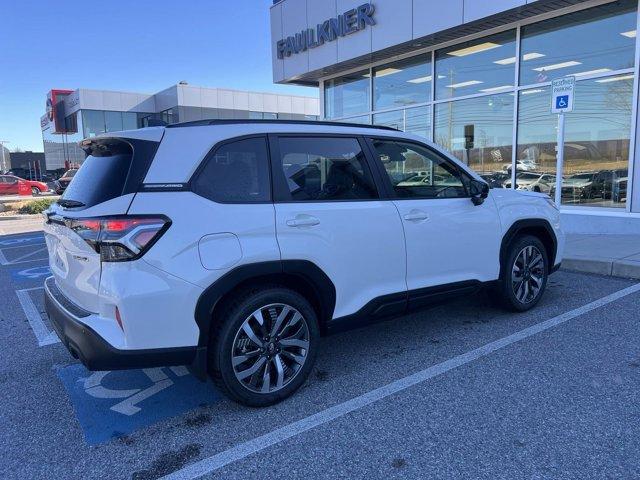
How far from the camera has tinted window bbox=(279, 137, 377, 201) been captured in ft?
11.1

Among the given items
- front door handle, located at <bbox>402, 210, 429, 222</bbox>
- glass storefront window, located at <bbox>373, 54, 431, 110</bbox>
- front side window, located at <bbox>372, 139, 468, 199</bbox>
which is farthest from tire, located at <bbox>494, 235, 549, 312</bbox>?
glass storefront window, located at <bbox>373, 54, 431, 110</bbox>

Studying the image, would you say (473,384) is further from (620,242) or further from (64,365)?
(620,242)

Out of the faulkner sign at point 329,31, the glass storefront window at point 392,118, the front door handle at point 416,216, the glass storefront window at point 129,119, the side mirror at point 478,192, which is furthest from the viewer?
the glass storefront window at point 129,119

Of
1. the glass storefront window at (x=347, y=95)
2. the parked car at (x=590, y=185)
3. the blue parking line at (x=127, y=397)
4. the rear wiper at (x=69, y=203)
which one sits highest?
the glass storefront window at (x=347, y=95)

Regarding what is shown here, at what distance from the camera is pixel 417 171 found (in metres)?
4.18

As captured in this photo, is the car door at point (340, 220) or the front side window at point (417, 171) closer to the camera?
the car door at point (340, 220)

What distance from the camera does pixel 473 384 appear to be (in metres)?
3.45

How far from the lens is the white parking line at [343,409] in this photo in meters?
2.64

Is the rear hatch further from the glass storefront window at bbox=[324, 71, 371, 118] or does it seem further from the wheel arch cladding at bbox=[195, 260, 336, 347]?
the glass storefront window at bbox=[324, 71, 371, 118]

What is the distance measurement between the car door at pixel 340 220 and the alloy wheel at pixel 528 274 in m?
1.55

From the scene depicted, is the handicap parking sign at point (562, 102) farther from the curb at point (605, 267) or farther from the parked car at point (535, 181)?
the parked car at point (535, 181)

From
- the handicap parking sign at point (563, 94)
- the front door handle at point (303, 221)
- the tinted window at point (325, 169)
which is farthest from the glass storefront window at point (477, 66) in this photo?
the front door handle at point (303, 221)

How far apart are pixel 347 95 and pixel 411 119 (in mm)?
2486

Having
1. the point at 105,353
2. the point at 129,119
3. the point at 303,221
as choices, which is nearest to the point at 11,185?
the point at 129,119
